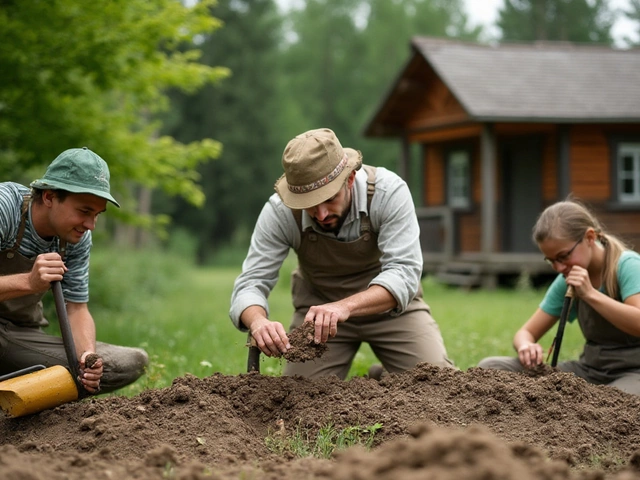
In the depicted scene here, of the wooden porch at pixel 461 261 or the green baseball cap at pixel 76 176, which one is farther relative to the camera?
the wooden porch at pixel 461 261

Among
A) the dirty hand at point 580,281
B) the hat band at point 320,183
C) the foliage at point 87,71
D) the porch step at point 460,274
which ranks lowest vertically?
the porch step at point 460,274

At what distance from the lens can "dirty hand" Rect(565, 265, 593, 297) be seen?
4739 mm

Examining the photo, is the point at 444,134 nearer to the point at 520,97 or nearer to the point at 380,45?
the point at 520,97

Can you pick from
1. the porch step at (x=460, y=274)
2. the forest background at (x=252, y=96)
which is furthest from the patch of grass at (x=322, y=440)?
the porch step at (x=460, y=274)

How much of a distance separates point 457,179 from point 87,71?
1204 cm

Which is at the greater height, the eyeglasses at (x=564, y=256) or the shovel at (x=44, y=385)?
the eyeglasses at (x=564, y=256)

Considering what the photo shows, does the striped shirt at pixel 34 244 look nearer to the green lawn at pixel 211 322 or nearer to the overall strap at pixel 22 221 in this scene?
the overall strap at pixel 22 221

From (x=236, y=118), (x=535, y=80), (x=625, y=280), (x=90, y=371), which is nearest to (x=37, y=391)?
(x=90, y=371)

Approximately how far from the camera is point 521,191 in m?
18.2

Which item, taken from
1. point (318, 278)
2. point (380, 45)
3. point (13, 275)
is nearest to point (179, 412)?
point (13, 275)

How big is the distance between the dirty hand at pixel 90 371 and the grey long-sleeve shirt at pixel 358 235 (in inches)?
32.2

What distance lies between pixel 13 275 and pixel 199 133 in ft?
125

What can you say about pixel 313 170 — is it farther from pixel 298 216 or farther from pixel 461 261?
pixel 461 261

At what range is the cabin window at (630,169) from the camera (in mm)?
16750
